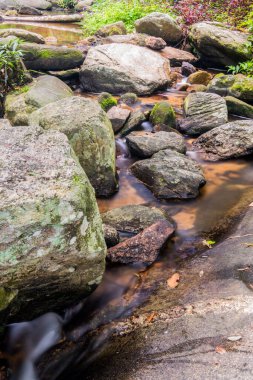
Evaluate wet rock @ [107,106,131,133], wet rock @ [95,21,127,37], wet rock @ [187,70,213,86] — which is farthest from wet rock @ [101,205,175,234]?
wet rock @ [95,21,127,37]

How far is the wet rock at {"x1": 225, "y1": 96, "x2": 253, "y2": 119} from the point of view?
7.36 metres

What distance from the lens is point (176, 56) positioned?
35.7 feet

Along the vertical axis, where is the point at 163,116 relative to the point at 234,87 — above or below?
below

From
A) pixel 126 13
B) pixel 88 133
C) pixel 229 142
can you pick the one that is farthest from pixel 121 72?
pixel 126 13

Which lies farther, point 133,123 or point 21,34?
point 21,34

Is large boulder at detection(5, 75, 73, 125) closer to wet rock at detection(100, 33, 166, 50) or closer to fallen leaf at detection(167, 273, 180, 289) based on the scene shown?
fallen leaf at detection(167, 273, 180, 289)

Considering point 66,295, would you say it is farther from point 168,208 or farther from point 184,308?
point 168,208

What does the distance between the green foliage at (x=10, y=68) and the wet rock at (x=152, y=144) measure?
3.06 meters

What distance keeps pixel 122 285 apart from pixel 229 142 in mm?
3631

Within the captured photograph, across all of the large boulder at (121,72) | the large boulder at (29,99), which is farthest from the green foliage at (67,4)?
the large boulder at (29,99)

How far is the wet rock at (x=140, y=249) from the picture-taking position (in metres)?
3.56

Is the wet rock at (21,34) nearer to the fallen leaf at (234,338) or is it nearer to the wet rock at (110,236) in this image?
the wet rock at (110,236)

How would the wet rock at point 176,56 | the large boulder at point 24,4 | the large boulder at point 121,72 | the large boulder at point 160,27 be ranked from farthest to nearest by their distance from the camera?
the large boulder at point 24,4
the large boulder at point 160,27
the wet rock at point 176,56
the large boulder at point 121,72

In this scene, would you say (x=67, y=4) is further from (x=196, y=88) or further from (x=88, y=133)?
(x=88, y=133)
